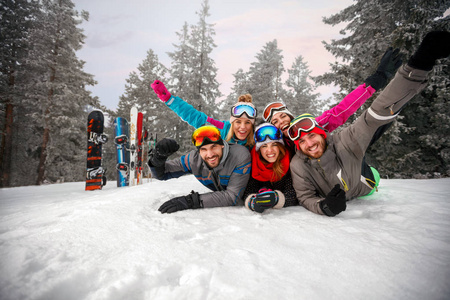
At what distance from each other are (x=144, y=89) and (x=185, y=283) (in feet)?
69.9

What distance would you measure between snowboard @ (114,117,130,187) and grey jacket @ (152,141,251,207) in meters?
4.83

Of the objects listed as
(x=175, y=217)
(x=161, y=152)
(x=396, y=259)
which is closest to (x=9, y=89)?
(x=161, y=152)

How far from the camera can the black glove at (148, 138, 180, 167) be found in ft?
9.16

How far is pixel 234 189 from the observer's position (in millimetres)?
2645

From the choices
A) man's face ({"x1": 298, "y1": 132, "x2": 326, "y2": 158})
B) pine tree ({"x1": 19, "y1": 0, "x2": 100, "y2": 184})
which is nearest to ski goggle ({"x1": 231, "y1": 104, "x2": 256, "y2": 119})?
man's face ({"x1": 298, "y1": 132, "x2": 326, "y2": 158})

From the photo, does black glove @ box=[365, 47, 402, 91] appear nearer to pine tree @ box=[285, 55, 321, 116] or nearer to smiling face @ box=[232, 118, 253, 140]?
smiling face @ box=[232, 118, 253, 140]

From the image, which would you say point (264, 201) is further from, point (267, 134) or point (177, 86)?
point (177, 86)

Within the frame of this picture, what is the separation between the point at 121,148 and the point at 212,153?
19.3 feet

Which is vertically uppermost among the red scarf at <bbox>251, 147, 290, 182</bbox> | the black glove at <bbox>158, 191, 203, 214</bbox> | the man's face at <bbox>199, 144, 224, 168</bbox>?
the man's face at <bbox>199, 144, 224, 168</bbox>

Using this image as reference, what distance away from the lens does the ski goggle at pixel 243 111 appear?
3.51m

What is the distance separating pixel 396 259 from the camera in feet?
4.29

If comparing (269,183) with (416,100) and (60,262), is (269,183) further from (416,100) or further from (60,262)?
(416,100)

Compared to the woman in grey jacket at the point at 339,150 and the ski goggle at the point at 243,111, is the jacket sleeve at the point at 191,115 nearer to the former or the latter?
the ski goggle at the point at 243,111

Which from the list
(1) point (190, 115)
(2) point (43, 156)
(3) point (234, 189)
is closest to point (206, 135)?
(3) point (234, 189)
